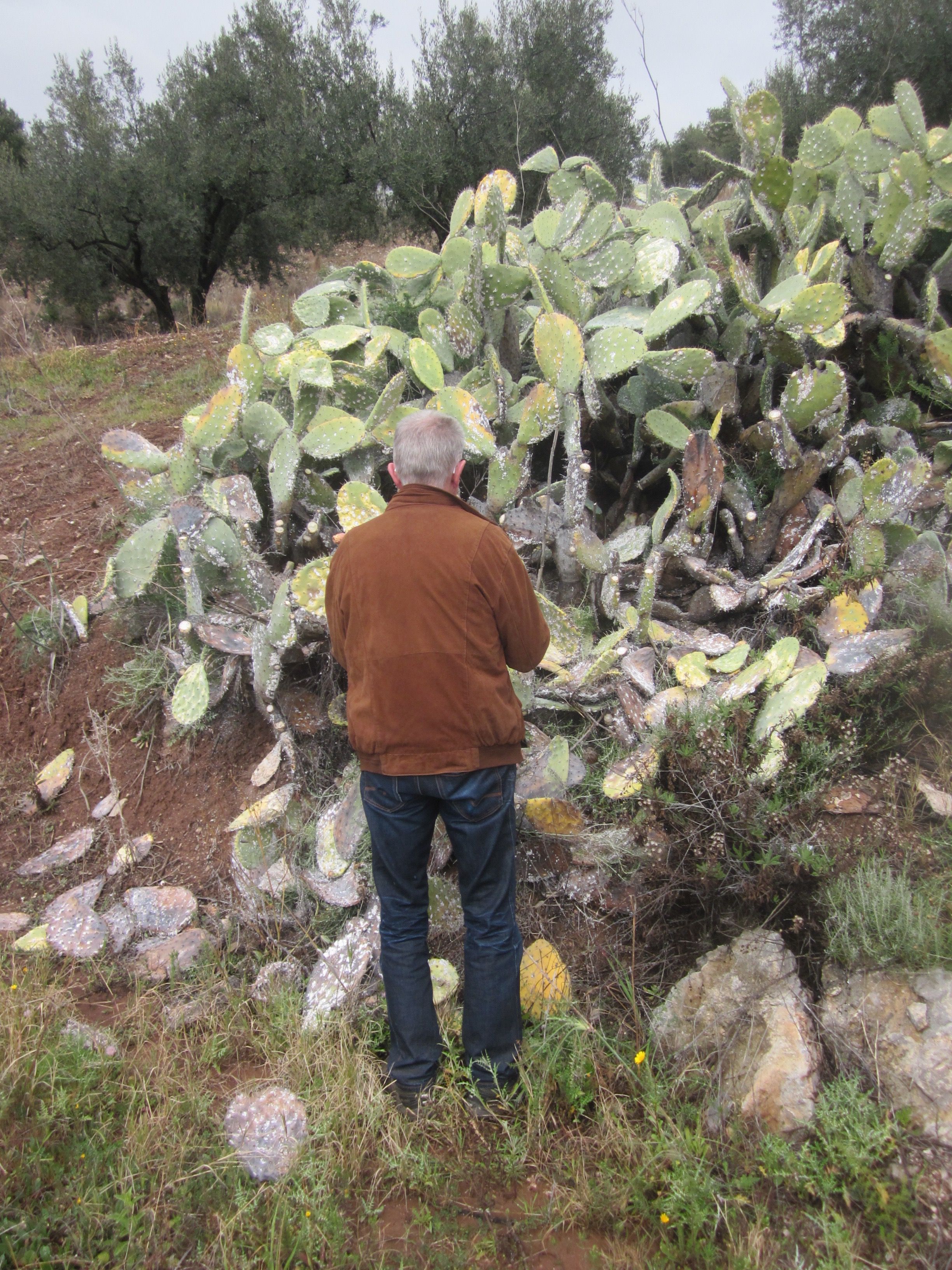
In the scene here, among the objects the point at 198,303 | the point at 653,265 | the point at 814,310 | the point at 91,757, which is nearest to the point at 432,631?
the point at 91,757

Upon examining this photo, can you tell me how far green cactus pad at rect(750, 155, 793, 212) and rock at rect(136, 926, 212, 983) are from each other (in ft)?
12.9

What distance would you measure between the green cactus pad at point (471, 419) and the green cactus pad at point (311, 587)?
0.73m

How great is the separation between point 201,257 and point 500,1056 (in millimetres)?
12476

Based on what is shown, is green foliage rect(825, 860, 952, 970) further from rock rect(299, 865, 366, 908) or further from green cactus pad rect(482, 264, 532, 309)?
green cactus pad rect(482, 264, 532, 309)

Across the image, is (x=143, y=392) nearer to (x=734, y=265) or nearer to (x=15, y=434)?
(x=15, y=434)

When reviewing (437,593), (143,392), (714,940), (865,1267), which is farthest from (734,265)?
(143,392)

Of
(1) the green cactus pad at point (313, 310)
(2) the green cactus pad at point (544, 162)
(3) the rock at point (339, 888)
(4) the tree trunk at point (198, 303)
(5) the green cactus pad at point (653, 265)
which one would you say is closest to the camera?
(3) the rock at point (339, 888)

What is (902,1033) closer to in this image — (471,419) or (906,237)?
(471,419)

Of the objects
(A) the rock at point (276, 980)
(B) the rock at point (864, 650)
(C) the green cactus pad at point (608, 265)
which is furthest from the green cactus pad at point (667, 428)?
(A) the rock at point (276, 980)

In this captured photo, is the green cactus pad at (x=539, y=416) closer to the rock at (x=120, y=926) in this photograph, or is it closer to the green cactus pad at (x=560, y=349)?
the green cactus pad at (x=560, y=349)

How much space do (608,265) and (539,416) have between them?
1099mm

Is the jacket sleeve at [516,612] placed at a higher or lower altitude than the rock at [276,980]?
higher

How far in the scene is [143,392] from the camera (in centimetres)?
646

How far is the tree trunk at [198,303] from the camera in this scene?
37.2 ft
